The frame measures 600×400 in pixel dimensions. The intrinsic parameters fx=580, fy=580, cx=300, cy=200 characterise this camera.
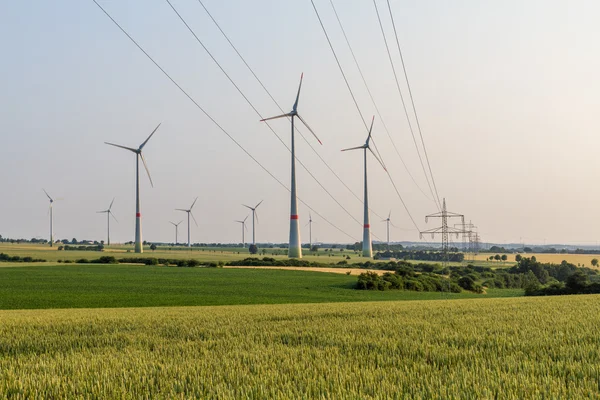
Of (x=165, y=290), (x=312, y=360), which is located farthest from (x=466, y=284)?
(x=312, y=360)

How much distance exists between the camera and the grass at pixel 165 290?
52969mm

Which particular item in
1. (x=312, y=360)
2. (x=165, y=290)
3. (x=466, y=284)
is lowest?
(x=466, y=284)

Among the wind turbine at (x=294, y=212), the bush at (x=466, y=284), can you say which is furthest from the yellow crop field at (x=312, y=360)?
the wind turbine at (x=294, y=212)

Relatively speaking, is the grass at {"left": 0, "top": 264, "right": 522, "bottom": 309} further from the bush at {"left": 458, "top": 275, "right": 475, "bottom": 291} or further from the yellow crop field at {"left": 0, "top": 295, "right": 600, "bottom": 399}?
the yellow crop field at {"left": 0, "top": 295, "right": 600, "bottom": 399}

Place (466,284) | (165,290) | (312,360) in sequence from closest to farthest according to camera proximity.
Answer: (312,360), (165,290), (466,284)

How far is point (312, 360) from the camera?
11188mm

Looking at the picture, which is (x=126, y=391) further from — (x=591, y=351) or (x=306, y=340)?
(x=591, y=351)

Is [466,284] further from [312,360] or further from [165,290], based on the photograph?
[312,360]

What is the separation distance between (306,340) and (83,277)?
7542cm

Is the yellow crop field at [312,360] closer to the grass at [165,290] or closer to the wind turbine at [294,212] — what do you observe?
the grass at [165,290]

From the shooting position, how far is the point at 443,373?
979 cm

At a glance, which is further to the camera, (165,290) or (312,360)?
(165,290)

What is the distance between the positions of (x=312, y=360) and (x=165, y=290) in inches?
2297

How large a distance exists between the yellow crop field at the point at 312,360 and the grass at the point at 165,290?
116 ft
